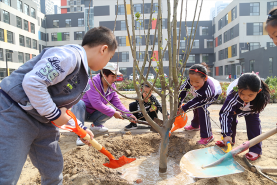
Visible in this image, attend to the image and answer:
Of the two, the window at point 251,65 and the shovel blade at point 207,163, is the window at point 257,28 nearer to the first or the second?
the window at point 251,65

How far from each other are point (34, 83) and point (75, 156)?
4.66ft

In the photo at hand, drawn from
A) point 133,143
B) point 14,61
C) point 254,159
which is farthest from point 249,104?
point 14,61

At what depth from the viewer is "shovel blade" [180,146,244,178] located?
6.15 ft

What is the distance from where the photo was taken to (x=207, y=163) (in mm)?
2074

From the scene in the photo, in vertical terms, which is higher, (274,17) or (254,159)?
(274,17)

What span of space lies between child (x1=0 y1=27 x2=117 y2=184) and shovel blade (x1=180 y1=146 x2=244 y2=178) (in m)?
1.28

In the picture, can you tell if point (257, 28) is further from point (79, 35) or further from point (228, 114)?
point (228, 114)

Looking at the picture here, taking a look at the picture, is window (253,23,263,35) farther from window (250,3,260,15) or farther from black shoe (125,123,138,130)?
black shoe (125,123,138,130)

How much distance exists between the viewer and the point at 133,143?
9.05 ft

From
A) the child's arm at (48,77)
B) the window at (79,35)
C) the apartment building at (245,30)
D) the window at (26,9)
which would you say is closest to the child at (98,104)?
the child's arm at (48,77)

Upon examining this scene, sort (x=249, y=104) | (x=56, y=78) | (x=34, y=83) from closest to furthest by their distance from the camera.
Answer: (x=34, y=83) < (x=56, y=78) < (x=249, y=104)

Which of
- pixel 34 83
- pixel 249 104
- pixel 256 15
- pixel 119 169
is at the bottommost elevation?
pixel 119 169

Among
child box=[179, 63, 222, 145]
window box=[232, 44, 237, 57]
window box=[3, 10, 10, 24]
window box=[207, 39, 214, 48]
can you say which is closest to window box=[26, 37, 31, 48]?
window box=[3, 10, 10, 24]

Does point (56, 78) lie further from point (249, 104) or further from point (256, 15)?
point (256, 15)
